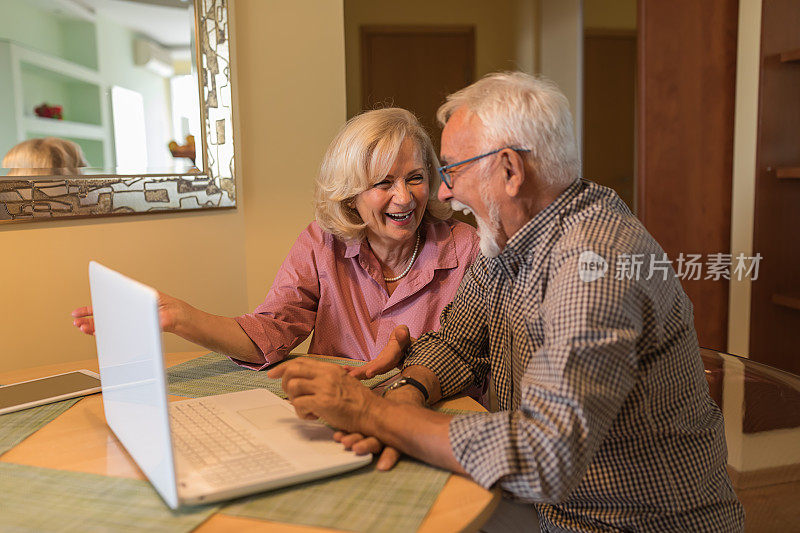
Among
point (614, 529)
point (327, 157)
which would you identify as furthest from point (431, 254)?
point (614, 529)

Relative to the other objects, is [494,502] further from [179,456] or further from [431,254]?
[431,254]

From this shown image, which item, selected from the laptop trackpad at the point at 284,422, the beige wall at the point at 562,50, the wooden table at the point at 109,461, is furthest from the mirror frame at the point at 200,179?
the beige wall at the point at 562,50

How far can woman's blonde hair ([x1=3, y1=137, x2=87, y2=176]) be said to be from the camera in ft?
6.84

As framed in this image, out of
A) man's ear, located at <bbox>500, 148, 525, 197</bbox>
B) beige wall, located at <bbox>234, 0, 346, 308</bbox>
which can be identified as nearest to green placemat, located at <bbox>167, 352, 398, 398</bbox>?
man's ear, located at <bbox>500, 148, 525, 197</bbox>

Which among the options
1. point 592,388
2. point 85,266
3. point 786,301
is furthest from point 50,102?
point 786,301

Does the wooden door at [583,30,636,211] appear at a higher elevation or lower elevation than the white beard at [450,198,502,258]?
higher

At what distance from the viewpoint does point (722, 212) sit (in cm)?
291

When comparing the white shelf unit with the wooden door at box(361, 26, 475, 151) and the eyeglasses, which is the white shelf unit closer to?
the eyeglasses

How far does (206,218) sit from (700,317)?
2083 mm

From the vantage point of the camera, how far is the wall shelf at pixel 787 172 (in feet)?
8.25

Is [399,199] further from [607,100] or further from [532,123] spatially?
[607,100]

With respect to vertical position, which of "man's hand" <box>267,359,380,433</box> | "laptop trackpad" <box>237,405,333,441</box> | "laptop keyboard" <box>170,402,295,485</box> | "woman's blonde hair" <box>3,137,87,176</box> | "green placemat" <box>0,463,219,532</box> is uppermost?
"woman's blonde hair" <box>3,137,87,176</box>

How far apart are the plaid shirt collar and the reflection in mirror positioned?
63.0 inches

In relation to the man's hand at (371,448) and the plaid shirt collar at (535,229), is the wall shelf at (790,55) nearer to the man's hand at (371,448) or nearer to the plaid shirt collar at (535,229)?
the plaid shirt collar at (535,229)
